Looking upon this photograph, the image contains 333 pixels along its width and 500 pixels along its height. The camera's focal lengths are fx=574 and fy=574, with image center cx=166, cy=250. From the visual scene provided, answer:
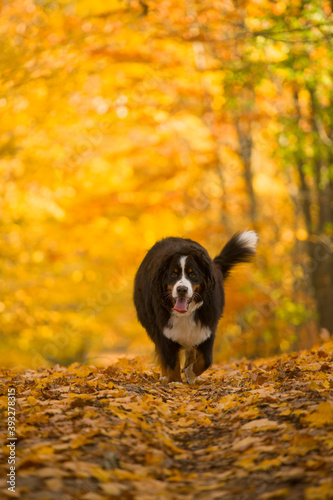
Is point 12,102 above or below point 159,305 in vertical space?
above

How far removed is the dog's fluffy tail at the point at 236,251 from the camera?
7.49m

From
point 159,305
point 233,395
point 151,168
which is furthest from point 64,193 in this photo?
point 233,395

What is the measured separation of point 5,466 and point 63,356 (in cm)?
1434

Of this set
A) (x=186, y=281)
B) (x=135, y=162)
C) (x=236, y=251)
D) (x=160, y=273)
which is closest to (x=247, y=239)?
(x=236, y=251)

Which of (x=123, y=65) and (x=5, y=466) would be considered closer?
(x=5, y=466)

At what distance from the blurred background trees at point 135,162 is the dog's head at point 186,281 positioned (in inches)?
163

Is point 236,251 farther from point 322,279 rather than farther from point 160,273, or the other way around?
point 322,279

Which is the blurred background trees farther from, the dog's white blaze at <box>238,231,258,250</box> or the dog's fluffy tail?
the dog's fluffy tail

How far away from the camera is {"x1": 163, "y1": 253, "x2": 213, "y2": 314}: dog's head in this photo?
577cm

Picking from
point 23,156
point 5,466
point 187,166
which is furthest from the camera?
point 187,166

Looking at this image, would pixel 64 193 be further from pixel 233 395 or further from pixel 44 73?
pixel 233 395

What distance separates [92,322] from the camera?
15.2 m

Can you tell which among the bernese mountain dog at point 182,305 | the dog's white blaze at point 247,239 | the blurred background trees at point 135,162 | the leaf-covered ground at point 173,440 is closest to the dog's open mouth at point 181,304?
the bernese mountain dog at point 182,305

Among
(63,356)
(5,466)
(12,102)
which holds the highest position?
(12,102)
